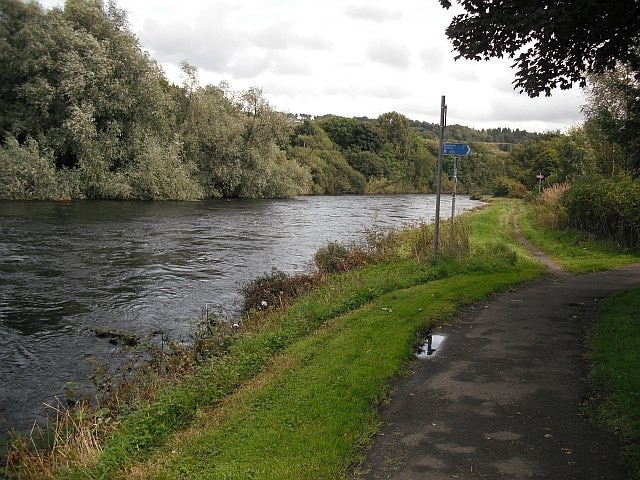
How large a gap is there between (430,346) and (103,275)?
11.0 meters

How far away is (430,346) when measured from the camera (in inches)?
321

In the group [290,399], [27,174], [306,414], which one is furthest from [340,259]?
[27,174]

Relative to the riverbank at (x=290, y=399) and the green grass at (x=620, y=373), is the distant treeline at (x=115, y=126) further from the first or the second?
the riverbank at (x=290, y=399)

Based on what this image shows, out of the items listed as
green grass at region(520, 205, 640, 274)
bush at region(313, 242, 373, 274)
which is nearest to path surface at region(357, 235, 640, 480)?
bush at region(313, 242, 373, 274)

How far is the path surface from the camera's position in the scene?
469 centimetres

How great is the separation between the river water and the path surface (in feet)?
16.9

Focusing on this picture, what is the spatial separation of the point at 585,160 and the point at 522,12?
1223 inches

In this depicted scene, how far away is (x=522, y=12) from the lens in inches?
373

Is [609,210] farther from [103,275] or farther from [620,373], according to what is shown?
[103,275]

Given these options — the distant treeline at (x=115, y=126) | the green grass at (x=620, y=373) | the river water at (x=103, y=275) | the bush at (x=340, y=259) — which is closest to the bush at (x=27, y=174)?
the distant treeline at (x=115, y=126)

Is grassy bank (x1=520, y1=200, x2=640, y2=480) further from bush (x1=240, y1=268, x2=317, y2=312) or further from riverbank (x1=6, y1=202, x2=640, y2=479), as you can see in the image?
bush (x1=240, y1=268, x2=317, y2=312)

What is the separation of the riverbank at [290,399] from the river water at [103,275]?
2.26 m

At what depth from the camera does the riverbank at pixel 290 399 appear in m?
5.07

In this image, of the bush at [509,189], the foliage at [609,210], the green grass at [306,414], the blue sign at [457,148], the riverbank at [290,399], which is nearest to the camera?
the green grass at [306,414]
